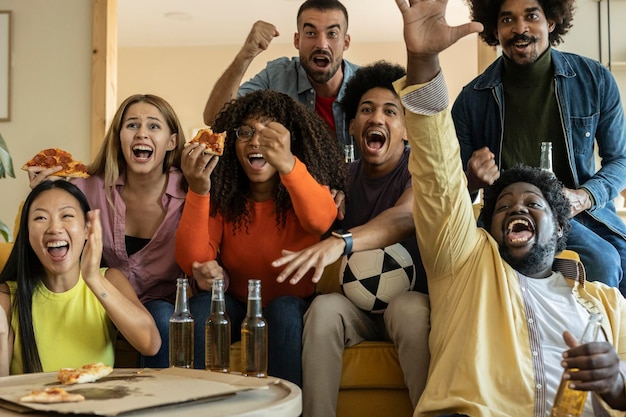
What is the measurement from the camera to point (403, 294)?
8.21ft

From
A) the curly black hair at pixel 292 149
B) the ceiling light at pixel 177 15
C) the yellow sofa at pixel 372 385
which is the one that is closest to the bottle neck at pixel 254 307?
the yellow sofa at pixel 372 385

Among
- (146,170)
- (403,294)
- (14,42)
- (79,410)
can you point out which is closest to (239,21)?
(14,42)

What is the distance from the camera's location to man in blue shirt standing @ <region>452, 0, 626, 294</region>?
3.19 metres

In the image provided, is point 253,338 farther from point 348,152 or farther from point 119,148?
point 348,152

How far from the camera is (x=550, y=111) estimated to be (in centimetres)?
325

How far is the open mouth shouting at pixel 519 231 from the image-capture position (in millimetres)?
2260

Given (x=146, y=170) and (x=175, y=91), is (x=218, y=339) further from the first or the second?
(x=175, y=91)

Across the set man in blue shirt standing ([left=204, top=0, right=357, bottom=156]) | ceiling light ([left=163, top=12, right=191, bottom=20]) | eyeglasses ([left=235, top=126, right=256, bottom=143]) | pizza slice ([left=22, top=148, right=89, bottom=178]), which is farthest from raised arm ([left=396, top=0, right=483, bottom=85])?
ceiling light ([left=163, top=12, right=191, bottom=20])

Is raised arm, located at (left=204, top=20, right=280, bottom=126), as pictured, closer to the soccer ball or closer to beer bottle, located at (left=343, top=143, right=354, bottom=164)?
beer bottle, located at (left=343, top=143, right=354, bottom=164)

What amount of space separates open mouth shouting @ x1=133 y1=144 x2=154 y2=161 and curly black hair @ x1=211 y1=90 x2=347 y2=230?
245 millimetres

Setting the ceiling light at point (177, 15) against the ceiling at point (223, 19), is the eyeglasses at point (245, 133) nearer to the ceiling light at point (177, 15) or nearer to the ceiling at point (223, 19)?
the ceiling at point (223, 19)

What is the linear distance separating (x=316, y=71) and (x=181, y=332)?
5.74 ft

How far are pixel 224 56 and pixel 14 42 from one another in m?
3.79

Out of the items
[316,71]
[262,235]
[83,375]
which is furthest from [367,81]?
[83,375]
